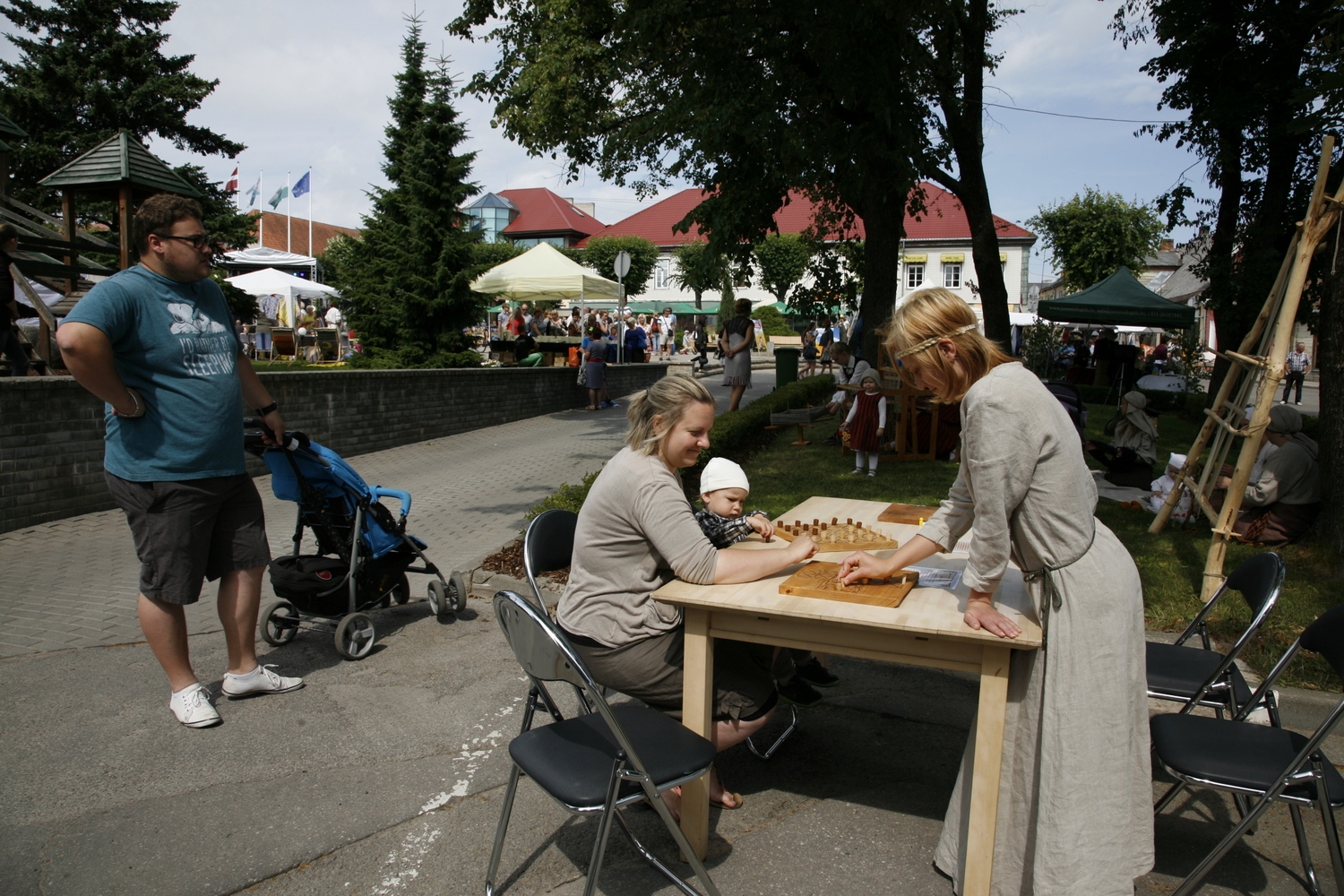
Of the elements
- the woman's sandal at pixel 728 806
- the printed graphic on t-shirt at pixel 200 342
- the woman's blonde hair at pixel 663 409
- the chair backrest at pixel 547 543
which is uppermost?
the printed graphic on t-shirt at pixel 200 342

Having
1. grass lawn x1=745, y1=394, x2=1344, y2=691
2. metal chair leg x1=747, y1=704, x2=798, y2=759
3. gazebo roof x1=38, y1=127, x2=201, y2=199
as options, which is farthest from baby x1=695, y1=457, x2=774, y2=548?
gazebo roof x1=38, y1=127, x2=201, y2=199

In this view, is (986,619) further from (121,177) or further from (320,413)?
(121,177)

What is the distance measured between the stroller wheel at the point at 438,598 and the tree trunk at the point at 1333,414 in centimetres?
562

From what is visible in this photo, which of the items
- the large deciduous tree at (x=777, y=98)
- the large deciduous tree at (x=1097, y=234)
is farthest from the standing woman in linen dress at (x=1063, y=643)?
the large deciduous tree at (x=1097, y=234)

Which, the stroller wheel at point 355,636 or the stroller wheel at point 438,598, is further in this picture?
the stroller wheel at point 438,598

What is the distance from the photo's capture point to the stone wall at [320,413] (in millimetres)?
8062

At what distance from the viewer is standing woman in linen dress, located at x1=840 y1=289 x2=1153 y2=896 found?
8.89 feet

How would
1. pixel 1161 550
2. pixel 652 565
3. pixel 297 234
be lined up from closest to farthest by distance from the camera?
1. pixel 652 565
2. pixel 1161 550
3. pixel 297 234

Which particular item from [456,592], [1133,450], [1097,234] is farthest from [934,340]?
[1097,234]

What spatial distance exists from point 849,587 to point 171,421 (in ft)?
9.87

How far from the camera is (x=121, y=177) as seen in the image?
11047mm

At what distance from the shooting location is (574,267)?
Result: 23953 millimetres

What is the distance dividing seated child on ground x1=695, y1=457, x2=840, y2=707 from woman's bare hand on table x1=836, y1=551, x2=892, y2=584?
0.65 metres

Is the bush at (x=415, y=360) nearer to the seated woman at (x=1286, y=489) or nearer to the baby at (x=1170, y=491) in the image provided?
the baby at (x=1170, y=491)
